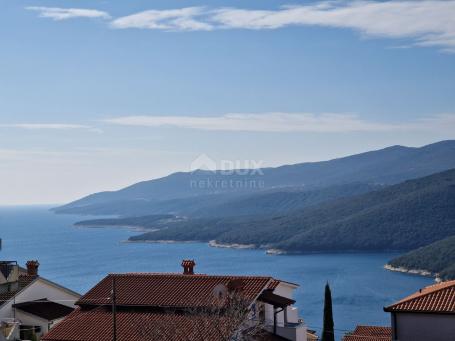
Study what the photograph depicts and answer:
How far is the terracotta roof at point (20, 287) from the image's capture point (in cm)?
2702

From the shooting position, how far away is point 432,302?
20.8 meters

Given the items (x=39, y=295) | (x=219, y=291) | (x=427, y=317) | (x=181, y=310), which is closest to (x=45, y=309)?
(x=39, y=295)

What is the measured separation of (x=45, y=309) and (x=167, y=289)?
763 cm

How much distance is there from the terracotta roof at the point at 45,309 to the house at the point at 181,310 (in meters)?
4.64

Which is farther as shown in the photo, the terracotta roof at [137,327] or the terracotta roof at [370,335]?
the terracotta roof at [370,335]

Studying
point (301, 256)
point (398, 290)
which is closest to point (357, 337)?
point (398, 290)

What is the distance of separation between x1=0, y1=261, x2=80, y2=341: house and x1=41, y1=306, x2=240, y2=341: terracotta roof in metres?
4.19

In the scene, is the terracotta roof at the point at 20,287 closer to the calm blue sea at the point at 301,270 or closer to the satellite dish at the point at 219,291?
the satellite dish at the point at 219,291

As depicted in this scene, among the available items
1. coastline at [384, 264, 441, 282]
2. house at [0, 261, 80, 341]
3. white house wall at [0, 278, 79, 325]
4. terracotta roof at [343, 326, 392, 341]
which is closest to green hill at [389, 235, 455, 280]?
coastline at [384, 264, 441, 282]

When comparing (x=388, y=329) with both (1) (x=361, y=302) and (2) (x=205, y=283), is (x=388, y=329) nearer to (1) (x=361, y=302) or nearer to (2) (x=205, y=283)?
(2) (x=205, y=283)

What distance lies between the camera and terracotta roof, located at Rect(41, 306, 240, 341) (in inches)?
744

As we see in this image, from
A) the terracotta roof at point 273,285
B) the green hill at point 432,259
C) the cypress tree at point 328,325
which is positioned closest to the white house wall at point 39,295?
the terracotta roof at point 273,285

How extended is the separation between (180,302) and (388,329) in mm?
17912

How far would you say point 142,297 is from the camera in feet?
Answer: 73.7
